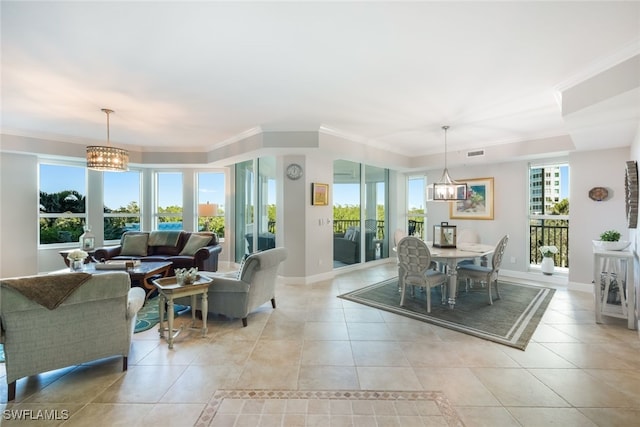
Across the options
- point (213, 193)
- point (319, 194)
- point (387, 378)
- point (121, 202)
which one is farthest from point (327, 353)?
point (121, 202)

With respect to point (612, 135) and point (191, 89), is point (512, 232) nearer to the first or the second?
point (612, 135)

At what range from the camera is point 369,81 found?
3014mm

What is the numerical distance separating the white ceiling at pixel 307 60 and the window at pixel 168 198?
8.31 ft

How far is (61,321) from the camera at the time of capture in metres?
2.12

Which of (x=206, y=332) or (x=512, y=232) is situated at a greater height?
(x=512, y=232)

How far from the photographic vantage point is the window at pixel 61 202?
5668mm

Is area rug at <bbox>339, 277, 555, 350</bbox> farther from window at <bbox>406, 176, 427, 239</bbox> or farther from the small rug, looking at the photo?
window at <bbox>406, 176, 427, 239</bbox>

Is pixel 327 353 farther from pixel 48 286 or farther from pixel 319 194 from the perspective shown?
pixel 319 194

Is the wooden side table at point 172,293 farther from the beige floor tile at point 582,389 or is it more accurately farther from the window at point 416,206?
the window at point 416,206

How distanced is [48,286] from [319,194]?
12.7ft

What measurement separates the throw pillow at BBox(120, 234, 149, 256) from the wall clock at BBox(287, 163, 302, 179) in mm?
3309

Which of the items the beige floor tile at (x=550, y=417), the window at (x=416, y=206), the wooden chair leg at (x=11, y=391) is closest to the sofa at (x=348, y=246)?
the window at (x=416, y=206)

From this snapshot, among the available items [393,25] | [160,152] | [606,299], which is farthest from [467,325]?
[160,152]

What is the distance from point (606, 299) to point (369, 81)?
12.4 ft
